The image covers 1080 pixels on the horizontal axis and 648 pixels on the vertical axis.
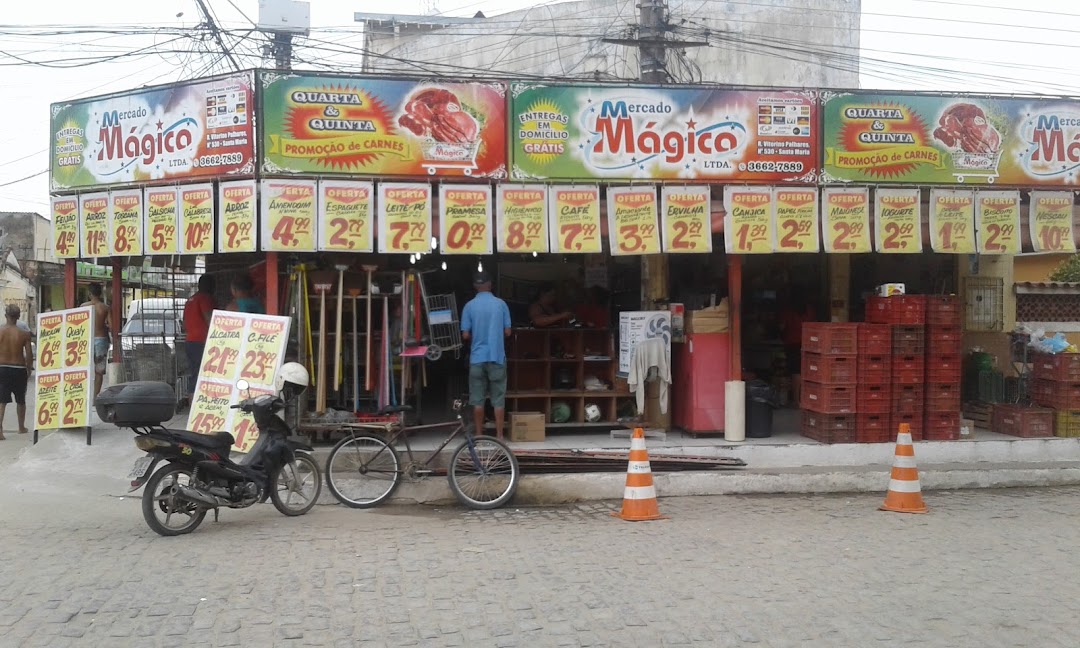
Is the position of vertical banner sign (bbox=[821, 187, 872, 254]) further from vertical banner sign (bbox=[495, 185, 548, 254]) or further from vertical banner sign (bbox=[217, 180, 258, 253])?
vertical banner sign (bbox=[217, 180, 258, 253])

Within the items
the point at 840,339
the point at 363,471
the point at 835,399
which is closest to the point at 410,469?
the point at 363,471

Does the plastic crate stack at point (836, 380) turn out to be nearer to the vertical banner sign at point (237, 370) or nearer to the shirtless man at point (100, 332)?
the vertical banner sign at point (237, 370)

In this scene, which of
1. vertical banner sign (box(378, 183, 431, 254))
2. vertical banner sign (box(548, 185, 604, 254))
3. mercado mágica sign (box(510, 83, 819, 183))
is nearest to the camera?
vertical banner sign (box(378, 183, 431, 254))

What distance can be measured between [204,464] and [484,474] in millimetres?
2610

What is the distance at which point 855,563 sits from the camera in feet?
22.4

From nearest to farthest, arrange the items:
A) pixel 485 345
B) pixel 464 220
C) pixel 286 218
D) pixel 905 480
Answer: pixel 905 480, pixel 286 218, pixel 464 220, pixel 485 345

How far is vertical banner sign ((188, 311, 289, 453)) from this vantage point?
9.45 m

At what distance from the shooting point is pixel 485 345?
33.7 ft

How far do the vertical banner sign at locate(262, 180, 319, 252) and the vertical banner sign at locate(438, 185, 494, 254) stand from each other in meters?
1.38

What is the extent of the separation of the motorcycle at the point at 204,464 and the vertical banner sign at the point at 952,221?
754cm

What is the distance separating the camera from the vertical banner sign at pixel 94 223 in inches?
406

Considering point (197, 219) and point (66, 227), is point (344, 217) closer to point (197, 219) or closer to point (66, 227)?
point (197, 219)

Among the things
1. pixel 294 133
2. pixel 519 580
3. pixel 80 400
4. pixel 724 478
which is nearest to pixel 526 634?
pixel 519 580

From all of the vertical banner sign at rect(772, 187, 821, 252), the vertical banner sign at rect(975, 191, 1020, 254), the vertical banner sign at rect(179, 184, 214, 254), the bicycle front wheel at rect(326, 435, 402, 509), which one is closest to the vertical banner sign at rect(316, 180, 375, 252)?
the vertical banner sign at rect(179, 184, 214, 254)
